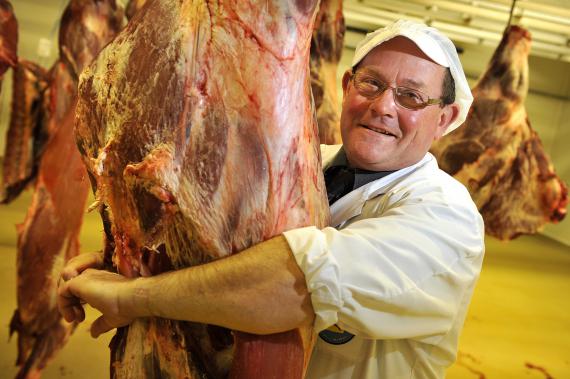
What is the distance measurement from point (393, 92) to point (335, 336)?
1.65ft

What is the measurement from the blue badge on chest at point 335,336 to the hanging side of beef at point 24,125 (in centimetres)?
176

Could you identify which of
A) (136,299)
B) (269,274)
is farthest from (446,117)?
(136,299)

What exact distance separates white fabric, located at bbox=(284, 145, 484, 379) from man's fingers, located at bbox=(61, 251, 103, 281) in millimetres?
471

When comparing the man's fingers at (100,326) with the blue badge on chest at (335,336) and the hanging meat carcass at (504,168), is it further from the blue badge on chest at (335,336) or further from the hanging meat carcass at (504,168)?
the hanging meat carcass at (504,168)

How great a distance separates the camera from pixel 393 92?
116 centimetres

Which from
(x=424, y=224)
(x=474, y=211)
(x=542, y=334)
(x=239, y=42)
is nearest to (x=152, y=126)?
(x=239, y=42)

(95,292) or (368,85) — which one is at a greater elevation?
(368,85)

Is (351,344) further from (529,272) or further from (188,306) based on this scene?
(529,272)

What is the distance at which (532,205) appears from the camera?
2.90m

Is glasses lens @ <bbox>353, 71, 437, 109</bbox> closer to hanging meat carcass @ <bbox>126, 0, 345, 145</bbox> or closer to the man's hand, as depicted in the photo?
the man's hand

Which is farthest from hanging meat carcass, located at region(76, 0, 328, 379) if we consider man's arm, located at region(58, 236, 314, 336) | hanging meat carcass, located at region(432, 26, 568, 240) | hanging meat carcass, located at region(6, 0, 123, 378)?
hanging meat carcass, located at region(432, 26, 568, 240)

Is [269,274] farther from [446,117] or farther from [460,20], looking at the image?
[460,20]

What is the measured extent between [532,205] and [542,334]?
1.08 meters

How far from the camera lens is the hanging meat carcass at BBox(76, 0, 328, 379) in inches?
35.3
